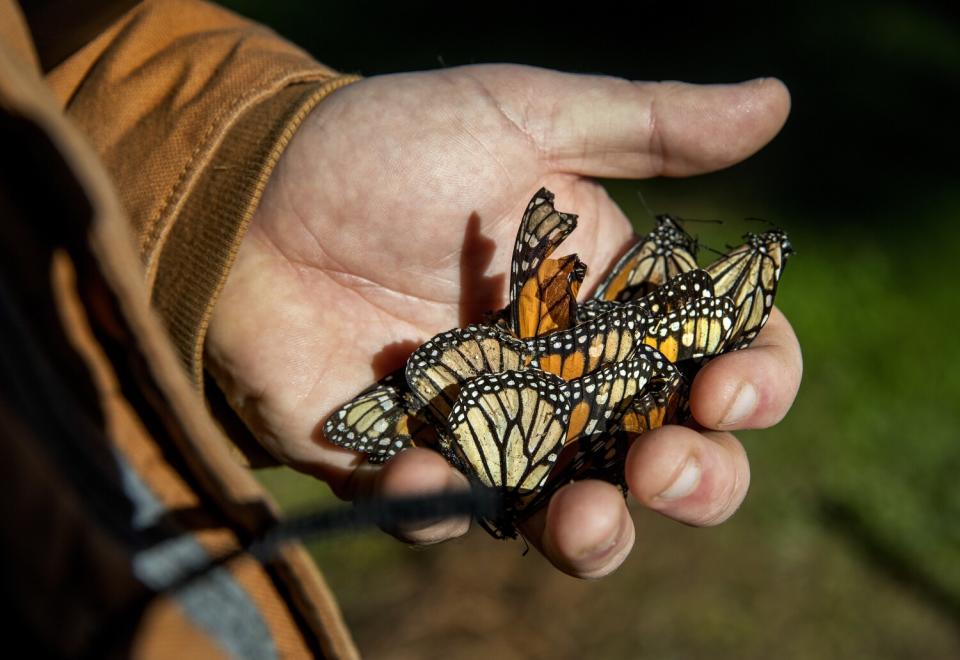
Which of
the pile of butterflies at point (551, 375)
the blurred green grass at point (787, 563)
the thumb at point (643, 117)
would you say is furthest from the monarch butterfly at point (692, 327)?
the blurred green grass at point (787, 563)

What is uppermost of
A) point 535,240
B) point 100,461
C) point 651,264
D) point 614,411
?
point 100,461

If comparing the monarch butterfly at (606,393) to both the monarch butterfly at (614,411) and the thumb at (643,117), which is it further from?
the thumb at (643,117)

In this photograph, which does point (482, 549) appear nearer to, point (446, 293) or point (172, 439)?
point (446, 293)

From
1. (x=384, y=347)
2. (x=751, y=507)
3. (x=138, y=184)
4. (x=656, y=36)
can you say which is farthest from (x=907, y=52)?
(x=138, y=184)

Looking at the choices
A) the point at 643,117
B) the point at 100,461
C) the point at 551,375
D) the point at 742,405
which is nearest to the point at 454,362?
the point at 551,375

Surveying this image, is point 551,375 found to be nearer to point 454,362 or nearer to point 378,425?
point 454,362
